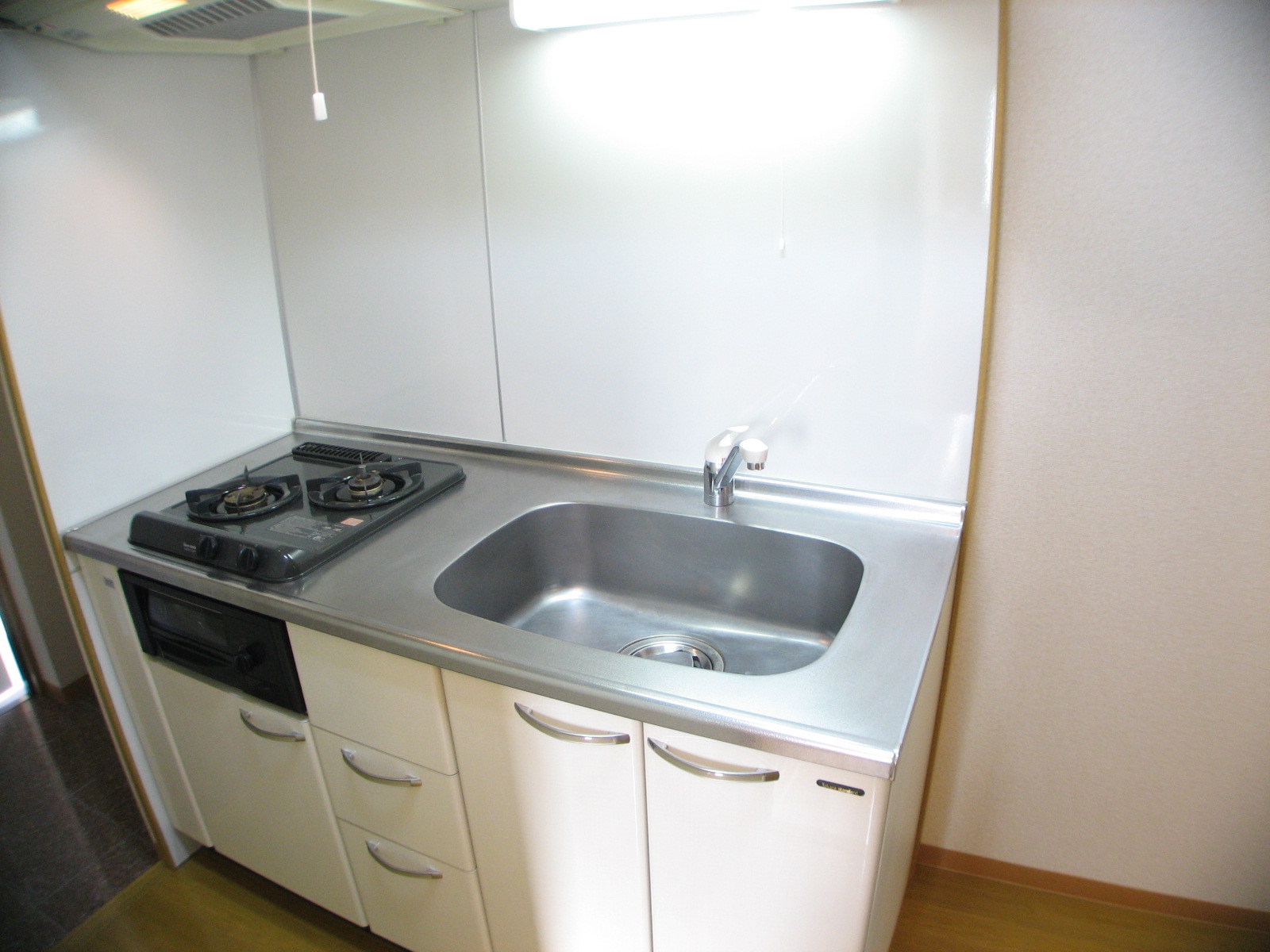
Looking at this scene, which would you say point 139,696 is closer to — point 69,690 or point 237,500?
point 237,500

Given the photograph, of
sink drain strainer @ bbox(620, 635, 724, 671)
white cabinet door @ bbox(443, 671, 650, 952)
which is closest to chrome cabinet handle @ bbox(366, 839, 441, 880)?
white cabinet door @ bbox(443, 671, 650, 952)

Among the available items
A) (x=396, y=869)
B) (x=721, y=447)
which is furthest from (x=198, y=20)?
(x=396, y=869)

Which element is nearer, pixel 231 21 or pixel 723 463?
pixel 231 21

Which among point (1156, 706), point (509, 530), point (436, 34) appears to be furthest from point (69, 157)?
point (1156, 706)

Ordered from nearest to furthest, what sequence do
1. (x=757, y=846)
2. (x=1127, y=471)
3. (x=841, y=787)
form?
(x=841, y=787)
(x=757, y=846)
(x=1127, y=471)

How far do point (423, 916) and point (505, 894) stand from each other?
24 centimetres

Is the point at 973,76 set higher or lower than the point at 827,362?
higher

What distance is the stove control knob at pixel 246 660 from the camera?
53.9 inches

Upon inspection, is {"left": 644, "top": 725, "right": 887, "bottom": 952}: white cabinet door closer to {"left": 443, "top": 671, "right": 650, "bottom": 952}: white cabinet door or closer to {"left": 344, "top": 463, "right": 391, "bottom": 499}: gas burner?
{"left": 443, "top": 671, "right": 650, "bottom": 952}: white cabinet door

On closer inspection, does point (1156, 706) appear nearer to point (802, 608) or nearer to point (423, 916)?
point (802, 608)

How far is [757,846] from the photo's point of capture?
3.41 feet

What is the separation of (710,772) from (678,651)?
44 centimetres

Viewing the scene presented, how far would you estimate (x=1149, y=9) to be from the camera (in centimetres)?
110

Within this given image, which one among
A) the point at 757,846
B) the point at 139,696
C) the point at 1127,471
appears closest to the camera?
the point at 757,846
